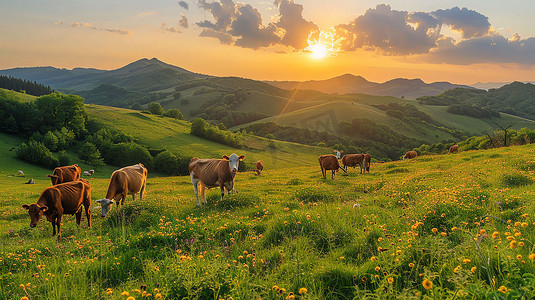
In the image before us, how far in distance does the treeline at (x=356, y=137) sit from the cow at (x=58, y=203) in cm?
12047

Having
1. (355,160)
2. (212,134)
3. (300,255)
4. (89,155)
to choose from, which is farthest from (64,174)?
(212,134)

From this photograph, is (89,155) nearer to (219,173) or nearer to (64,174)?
(64,174)

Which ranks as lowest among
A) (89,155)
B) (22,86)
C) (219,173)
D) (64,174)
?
(89,155)

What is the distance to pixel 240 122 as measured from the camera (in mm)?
184500

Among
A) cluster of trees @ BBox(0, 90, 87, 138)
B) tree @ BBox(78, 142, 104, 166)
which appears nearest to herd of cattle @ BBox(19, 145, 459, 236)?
tree @ BBox(78, 142, 104, 166)

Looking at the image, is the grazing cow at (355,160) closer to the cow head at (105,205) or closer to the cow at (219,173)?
the cow at (219,173)

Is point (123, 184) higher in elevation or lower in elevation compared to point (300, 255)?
lower

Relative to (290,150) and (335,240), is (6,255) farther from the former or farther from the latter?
(290,150)

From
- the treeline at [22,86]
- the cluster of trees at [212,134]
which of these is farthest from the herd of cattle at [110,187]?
the treeline at [22,86]

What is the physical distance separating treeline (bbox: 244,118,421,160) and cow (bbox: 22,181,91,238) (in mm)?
120469

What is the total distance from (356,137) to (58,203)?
15370cm

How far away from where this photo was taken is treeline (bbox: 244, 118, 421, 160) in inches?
5344

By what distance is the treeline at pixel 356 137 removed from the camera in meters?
136

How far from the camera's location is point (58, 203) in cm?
1055
